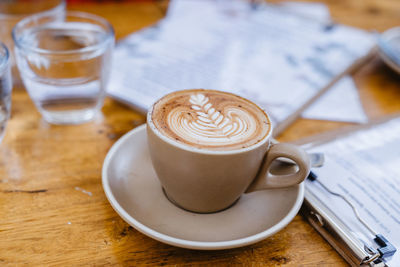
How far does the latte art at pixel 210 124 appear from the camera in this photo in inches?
15.3

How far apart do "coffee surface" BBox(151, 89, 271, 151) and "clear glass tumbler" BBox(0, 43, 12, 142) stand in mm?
205

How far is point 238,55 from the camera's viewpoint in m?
0.80

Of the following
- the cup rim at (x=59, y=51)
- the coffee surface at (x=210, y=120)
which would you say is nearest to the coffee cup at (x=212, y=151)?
the coffee surface at (x=210, y=120)

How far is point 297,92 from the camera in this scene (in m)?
0.68

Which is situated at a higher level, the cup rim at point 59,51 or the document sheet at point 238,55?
the cup rim at point 59,51

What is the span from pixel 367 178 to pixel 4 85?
0.49 metres

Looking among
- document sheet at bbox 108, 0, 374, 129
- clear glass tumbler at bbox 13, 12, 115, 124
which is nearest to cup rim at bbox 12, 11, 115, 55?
clear glass tumbler at bbox 13, 12, 115, 124

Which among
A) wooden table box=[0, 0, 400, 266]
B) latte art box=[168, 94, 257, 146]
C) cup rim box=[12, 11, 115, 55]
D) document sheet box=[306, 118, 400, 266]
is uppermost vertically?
latte art box=[168, 94, 257, 146]

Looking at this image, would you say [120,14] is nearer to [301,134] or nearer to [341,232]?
[301,134]

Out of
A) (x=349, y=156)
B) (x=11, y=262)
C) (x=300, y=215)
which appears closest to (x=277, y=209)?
(x=300, y=215)

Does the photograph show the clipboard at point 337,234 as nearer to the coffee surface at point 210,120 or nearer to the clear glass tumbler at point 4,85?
the coffee surface at point 210,120

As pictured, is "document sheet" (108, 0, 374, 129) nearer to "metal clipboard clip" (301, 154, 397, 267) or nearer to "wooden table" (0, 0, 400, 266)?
"wooden table" (0, 0, 400, 266)

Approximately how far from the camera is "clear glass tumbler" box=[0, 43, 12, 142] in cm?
46

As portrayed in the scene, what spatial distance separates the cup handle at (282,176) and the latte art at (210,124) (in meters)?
0.03
